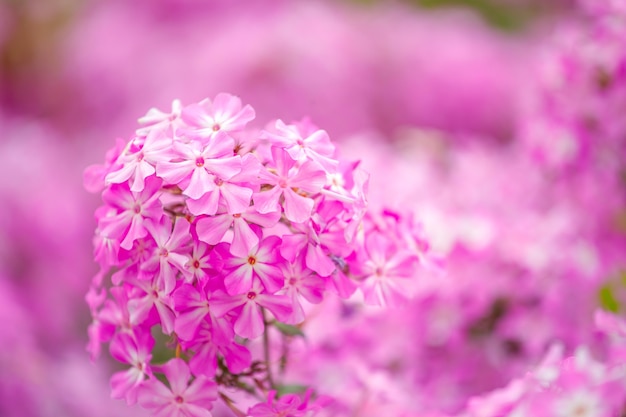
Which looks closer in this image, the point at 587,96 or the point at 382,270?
the point at 382,270

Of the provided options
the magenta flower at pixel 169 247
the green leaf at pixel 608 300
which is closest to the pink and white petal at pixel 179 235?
the magenta flower at pixel 169 247

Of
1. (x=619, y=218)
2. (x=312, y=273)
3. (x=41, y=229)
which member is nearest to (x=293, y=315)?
(x=312, y=273)

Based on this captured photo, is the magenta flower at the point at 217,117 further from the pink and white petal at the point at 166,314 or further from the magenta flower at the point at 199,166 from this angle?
the pink and white petal at the point at 166,314

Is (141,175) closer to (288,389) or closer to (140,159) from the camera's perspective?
(140,159)

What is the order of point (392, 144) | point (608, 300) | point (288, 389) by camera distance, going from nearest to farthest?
point (288, 389)
point (608, 300)
point (392, 144)

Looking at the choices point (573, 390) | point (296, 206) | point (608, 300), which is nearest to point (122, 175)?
point (296, 206)
